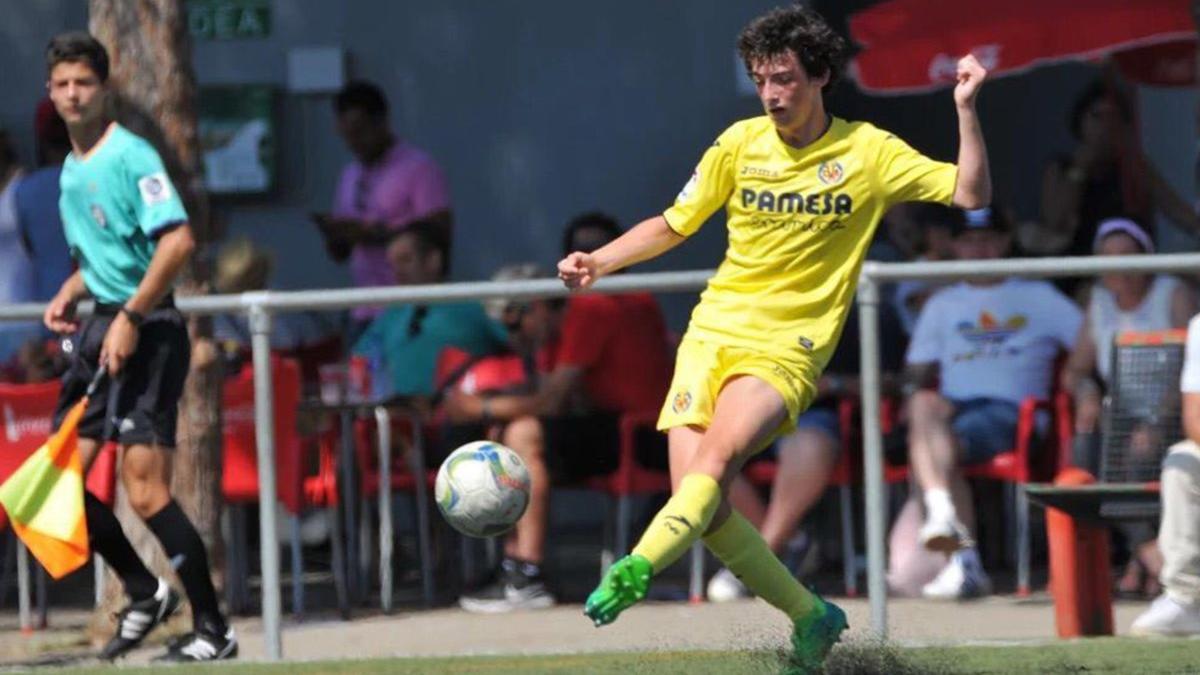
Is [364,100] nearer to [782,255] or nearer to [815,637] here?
[782,255]

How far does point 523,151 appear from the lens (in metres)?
14.5

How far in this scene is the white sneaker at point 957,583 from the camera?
10.5 m

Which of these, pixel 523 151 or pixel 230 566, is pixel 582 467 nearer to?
pixel 230 566

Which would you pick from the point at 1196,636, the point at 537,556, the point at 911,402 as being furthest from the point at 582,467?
the point at 1196,636

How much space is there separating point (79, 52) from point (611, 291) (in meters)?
1.99

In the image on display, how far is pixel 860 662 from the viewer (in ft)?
A: 25.8

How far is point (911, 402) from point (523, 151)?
13.4 ft

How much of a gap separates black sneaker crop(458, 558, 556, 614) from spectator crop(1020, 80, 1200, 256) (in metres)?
3.41

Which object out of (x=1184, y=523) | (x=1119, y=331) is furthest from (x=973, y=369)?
(x=1184, y=523)

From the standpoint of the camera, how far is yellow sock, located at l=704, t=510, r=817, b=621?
7738 mm

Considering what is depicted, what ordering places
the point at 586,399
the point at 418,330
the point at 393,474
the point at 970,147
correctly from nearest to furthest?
the point at 970,147
the point at 586,399
the point at 393,474
the point at 418,330

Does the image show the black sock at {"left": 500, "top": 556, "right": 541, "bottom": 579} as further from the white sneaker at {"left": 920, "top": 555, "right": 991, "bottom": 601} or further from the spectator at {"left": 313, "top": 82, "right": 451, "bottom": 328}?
the spectator at {"left": 313, "top": 82, "right": 451, "bottom": 328}

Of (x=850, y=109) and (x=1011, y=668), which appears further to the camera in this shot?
(x=850, y=109)

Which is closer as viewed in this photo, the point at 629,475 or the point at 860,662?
the point at 860,662
